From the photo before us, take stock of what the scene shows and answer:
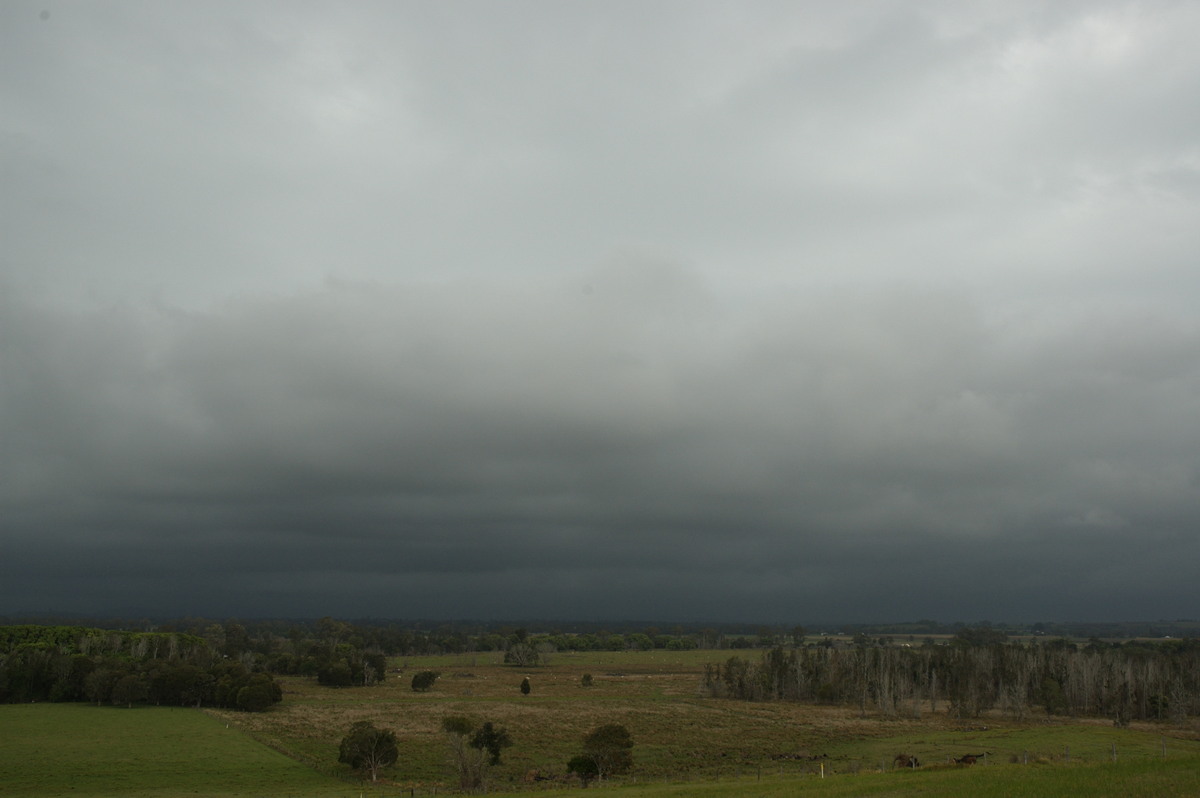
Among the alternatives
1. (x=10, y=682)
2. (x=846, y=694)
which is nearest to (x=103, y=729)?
(x=10, y=682)

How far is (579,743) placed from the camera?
8112 centimetres

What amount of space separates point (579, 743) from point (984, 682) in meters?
85.9

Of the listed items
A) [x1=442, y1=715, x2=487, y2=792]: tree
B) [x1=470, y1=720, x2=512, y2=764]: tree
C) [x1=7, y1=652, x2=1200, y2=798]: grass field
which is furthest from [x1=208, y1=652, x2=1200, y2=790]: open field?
[x1=442, y1=715, x2=487, y2=792]: tree

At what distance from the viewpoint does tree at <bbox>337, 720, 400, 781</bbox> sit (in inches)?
2606

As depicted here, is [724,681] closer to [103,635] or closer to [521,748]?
[521,748]

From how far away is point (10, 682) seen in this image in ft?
367

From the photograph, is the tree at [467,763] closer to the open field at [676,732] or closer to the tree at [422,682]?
the open field at [676,732]

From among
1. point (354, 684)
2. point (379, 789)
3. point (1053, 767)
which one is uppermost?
point (1053, 767)

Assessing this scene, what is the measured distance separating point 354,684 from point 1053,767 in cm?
13649

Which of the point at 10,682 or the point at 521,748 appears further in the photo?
the point at 10,682

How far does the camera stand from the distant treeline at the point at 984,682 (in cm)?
12088

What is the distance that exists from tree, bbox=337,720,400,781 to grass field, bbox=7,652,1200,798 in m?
1.23

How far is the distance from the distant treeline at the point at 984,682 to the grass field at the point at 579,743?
7443 mm

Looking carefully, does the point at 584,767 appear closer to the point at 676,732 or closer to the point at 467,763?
the point at 467,763
